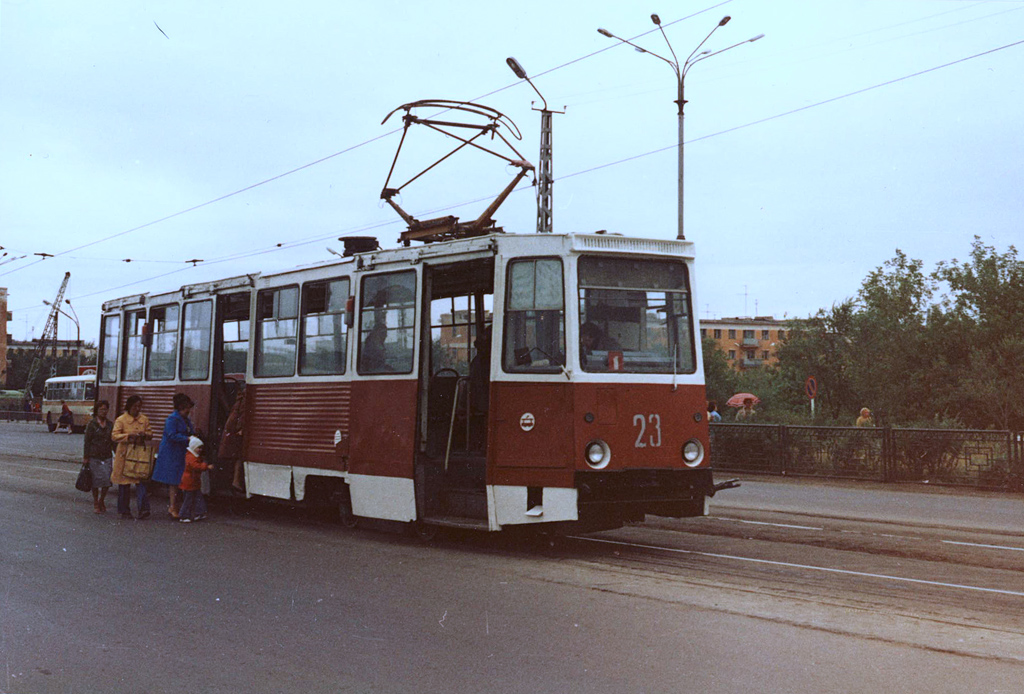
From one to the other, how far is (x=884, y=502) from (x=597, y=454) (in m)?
9.47

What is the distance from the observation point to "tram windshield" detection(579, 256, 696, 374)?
35.2 ft

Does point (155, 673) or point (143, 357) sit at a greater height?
point (143, 357)

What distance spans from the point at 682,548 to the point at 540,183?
1642cm

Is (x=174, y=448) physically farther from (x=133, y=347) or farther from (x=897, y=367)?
(x=897, y=367)

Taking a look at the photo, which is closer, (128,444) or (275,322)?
(128,444)

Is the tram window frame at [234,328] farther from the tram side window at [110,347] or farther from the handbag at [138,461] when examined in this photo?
the tram side window at [110,347]

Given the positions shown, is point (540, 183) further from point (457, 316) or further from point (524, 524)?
point (524, 524)

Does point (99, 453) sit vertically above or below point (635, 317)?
below

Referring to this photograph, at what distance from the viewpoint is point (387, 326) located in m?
12.3

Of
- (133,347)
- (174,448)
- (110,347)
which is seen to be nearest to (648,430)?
(174,448)

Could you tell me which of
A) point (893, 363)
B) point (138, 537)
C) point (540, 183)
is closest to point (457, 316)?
point (138, 537)

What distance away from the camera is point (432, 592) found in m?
8.69

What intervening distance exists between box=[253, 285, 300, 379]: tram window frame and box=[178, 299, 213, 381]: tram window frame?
53.6 inches

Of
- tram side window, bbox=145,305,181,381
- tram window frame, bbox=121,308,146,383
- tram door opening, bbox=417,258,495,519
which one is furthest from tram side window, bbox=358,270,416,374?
tram window frame, bbox=121,308,146,383
